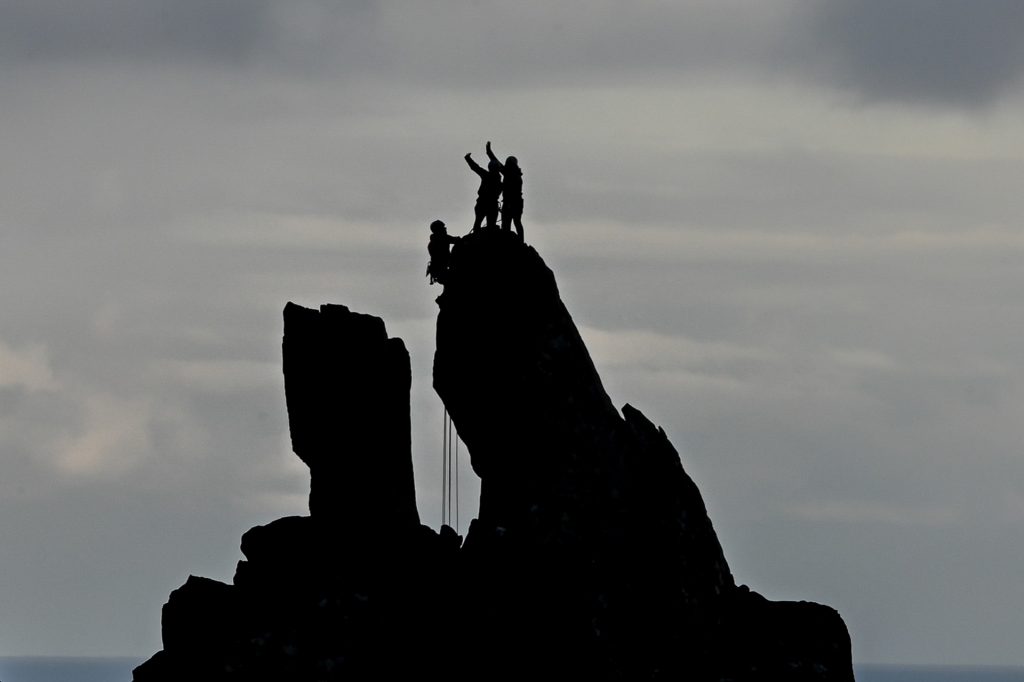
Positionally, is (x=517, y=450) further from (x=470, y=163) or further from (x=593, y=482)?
(x=470, y=163)

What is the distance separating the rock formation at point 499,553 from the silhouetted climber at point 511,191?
47.8 inches

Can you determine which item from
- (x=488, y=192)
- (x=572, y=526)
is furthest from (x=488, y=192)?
(x=572, y=526)

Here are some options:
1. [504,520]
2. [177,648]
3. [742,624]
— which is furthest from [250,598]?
[742,624]

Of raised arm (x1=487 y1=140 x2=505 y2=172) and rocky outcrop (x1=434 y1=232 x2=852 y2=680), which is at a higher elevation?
raised arm (x1=487 y1=140 x2=505 y2=172)

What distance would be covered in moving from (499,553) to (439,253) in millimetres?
11111

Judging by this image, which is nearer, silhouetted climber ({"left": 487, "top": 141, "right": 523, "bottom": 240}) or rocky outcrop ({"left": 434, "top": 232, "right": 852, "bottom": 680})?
rocky outcrop ({"left": 434, "top": 232, "right": 852, "bottom": 680})

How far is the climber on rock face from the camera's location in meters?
88.2

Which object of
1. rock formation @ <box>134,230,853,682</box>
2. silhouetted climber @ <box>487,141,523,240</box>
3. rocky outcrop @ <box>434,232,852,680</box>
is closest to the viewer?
rocky outcrop @ <box>434,232,852,680</box>

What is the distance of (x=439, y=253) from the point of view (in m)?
88.7

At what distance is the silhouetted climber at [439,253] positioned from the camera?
8862cm

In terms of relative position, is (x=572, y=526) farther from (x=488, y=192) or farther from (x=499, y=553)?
(x=488, y=192)

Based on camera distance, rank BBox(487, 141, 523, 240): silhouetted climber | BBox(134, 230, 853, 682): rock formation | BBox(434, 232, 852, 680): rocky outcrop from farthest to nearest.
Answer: BBox(487, 141, 523, 240): silhouetted climber < BBox(134, 230, 853, 682): rock formation < BBox(434, 232, 852, 680): rocky outcrop

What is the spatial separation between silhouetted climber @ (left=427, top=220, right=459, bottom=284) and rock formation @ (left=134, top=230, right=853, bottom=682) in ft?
2.42

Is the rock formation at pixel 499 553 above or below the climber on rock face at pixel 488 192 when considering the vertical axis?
below
